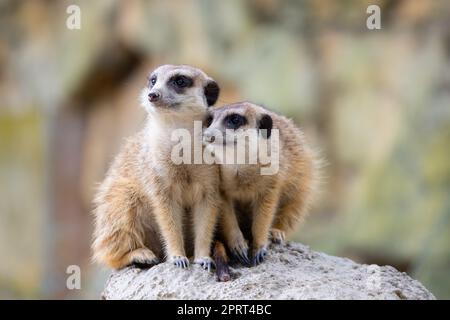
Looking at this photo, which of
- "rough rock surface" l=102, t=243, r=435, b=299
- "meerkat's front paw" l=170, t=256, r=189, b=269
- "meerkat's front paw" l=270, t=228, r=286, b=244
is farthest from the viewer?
"meerkat's front paw" l=270, t=228, r=286, b=244

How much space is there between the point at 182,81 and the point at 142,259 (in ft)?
2.64

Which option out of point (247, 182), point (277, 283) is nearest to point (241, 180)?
point (247, 182)

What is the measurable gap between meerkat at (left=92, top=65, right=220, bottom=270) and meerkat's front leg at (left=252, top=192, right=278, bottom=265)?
0.63 feet

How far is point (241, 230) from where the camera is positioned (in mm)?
3936

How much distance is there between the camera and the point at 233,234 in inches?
144

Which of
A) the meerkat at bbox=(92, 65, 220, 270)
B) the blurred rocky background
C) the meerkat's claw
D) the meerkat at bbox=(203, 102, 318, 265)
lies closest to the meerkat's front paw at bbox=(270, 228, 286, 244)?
the meerkat at bbox=(203, 102, 318, 265)

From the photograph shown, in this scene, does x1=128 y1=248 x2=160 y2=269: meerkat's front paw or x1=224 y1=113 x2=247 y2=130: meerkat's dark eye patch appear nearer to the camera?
x1=224 y1=113 x2=247 y2=130: meerkat's dark eye patch

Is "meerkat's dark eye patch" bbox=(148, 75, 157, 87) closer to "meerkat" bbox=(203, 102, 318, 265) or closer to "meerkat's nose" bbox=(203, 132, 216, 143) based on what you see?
"meerkat" bbox=(203, 102, 318, 265)

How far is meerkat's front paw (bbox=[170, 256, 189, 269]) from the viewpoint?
140 inches

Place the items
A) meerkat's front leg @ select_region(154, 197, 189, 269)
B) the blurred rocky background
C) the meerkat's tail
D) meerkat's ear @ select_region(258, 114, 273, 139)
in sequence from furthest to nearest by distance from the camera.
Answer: the blurred rocky background, meerkat's ear @ select_region(258, 114, 273, 139), meerkat's front leg @ select_region(154, 197, 189, 269), the meerkat's tail

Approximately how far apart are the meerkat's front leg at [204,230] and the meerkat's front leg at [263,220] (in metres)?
0.19

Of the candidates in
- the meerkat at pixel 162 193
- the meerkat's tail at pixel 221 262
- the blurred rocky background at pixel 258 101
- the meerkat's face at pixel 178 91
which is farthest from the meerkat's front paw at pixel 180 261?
the blurred rocky background at pixel 258 101
